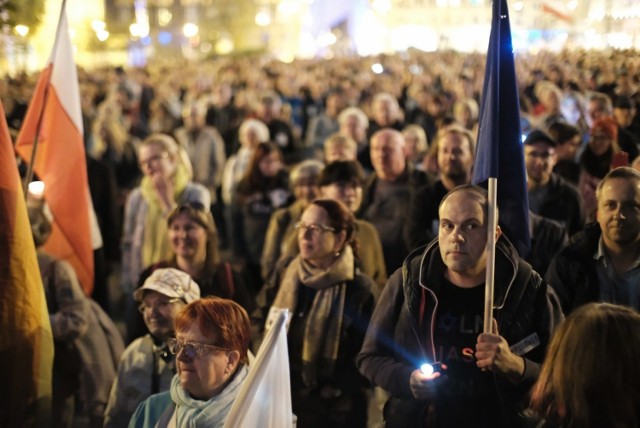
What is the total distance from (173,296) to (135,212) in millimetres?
2779

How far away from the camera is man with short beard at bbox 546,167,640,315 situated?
163 inches

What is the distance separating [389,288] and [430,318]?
28 cm

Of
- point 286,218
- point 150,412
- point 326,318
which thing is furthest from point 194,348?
point 286,218

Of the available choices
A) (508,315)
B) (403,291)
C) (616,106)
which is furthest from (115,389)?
(616,106)

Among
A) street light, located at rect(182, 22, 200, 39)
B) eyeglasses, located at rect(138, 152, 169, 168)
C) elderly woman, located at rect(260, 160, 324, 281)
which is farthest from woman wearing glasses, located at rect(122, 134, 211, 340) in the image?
street light, located at rect(182, 22, 200, 39)

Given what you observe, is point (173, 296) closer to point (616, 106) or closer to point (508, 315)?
point (508, 315)

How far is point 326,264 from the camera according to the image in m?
4.84

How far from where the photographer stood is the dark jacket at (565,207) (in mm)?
5891

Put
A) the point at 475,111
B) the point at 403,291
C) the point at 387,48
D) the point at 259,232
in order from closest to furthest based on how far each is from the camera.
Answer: the point at 403,291
the point at 259,232
the point at 475,111
the point at 387,48

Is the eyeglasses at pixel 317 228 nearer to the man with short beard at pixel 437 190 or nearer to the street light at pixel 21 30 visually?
→ the man with short beard at pixel 437 190

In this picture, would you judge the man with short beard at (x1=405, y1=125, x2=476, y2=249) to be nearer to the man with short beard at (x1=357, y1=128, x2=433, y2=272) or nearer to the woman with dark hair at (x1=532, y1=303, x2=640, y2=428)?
the man with short beard at (x1=357, y1=128, x2=433, y2=272)

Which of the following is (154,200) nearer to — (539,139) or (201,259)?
(201,259)

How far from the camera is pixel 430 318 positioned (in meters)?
3.58

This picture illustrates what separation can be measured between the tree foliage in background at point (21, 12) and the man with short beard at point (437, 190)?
8.79 feet
